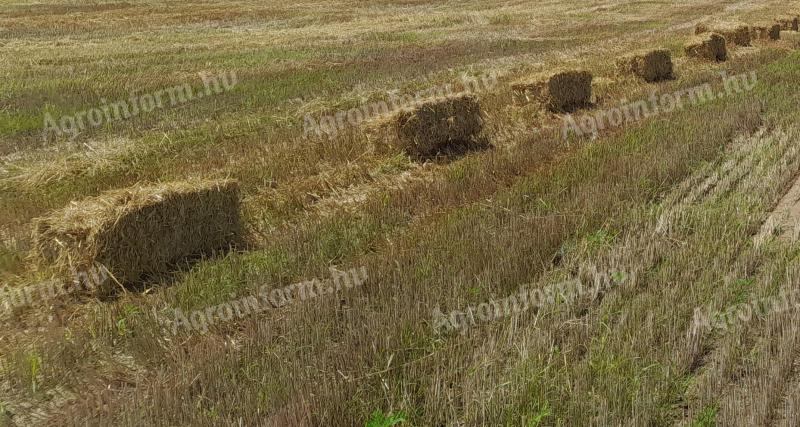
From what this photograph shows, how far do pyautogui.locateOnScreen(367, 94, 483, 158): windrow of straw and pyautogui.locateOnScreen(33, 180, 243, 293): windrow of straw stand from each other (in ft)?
11.4

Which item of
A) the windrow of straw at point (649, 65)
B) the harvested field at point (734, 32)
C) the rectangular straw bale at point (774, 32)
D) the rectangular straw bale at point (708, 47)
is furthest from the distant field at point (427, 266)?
the rectangular straw bale at point (774, 32)

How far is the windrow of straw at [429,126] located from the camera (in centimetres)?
927

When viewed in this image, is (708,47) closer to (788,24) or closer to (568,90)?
(568,90)

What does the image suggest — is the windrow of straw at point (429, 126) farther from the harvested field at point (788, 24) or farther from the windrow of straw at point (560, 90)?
the harvested field at point (788, 24)

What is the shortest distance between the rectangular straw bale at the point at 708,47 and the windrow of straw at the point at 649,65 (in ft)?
8.41

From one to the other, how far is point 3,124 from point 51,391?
8926mm

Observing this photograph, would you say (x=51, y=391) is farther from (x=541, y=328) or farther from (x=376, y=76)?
(x=376, y=76)

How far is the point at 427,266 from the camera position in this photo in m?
5.12

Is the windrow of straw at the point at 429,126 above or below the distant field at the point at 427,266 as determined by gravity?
above

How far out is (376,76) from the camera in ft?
52.2

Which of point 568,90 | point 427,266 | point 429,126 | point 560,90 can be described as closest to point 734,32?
point 568,90

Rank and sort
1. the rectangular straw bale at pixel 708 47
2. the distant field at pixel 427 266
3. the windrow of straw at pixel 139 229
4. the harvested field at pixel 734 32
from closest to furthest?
the distant field at pixel 427 266, the windrow of straw at pixel 139 229, the rectangular straw bale at pixel 708 47, the harvested field at pixel 734 32

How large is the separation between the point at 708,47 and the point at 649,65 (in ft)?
11.6

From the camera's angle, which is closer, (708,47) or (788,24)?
(708,47)
